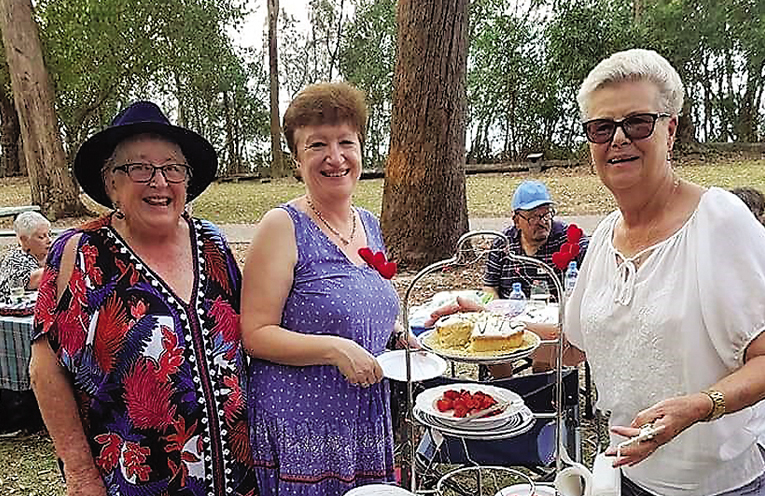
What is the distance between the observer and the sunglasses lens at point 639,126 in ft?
4.20

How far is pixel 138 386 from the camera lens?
1502mm

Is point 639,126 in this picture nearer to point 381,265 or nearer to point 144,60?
point 381,265

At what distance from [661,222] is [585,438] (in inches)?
97.7

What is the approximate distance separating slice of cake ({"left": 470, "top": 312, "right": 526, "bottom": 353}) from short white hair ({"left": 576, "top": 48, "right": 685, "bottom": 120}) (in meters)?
0.55

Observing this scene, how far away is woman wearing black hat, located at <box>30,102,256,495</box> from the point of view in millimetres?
1504

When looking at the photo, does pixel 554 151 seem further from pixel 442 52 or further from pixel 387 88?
pixel 442 52

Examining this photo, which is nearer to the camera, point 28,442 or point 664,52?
point 28,442

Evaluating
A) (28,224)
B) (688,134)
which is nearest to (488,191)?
(688,134)

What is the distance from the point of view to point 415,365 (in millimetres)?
1570

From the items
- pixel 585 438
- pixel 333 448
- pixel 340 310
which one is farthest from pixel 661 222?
pixel 585 438

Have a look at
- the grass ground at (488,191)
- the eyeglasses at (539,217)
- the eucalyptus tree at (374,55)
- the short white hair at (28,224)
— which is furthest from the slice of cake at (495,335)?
the eucalyptus tree at (374,55)

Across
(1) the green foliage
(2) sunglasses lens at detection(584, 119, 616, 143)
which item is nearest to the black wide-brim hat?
(2) sunglasses lens at detection(584, 119, 616, 143)

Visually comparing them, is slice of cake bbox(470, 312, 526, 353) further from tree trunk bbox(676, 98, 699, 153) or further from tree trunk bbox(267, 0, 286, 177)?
tree trunk bbox(676, 98, 699, 153)

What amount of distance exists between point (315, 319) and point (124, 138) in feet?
1.98
